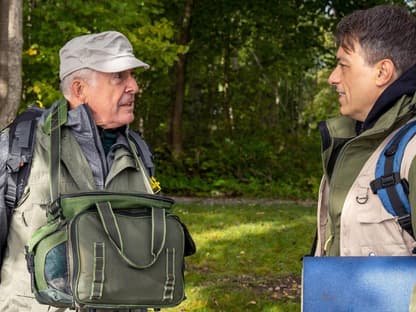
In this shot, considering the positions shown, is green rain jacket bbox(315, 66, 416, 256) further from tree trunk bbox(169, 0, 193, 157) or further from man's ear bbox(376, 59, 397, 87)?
tree trunk bbox(169, 0, 193, 157)

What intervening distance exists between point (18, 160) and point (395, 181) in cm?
166

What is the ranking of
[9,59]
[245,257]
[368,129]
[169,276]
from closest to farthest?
[368,129], [169,276], [9,59], [245,257]

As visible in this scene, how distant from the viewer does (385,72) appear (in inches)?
105

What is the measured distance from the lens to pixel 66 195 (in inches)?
114

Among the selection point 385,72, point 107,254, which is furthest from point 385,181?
point 107,254

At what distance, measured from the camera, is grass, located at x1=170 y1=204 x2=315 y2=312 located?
712cm

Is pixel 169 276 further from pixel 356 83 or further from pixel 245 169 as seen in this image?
pixel 245 169

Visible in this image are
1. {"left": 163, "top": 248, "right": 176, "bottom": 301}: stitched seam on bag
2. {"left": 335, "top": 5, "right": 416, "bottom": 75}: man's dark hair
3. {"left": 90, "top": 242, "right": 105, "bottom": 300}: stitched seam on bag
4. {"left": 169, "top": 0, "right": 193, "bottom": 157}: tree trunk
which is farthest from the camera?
{"left": 169, "top": 0, "right": 193, "bottom": 157}: tree trunk

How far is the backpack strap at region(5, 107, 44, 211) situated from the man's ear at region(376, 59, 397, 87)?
156 centimetres

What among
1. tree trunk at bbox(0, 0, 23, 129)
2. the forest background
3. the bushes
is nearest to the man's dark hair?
tree trunk at bbox(0, 0, 23, 129)

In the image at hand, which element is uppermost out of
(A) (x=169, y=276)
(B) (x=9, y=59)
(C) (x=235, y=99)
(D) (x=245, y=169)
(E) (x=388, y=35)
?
(E) (x=388, y=35)

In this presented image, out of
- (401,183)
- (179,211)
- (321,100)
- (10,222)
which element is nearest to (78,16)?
(179,211)

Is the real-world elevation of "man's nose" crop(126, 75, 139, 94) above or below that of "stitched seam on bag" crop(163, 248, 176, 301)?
above

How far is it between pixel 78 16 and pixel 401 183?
439 inches
